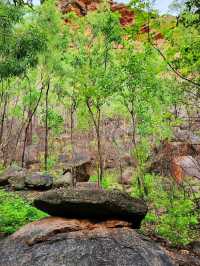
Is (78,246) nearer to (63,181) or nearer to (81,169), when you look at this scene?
(63,181)

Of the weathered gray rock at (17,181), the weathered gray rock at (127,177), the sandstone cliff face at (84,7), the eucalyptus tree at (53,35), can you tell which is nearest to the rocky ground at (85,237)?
the weathered gray rock at (17,181)

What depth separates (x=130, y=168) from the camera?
27.5 m

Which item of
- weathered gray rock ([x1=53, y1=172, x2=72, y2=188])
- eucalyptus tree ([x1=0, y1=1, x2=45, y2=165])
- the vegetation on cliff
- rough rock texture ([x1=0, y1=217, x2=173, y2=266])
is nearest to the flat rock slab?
rough rock texture ([x1=0, y1=217, x2=173, y2=266])

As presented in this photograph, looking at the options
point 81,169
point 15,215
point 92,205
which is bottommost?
point 15,215

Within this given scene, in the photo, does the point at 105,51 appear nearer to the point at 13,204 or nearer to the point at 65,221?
the point at 13,204

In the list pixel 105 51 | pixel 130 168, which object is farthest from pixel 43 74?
pixel 130 168

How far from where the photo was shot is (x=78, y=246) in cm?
790

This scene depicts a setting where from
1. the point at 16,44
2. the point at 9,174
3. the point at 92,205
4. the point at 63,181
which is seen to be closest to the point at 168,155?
the point at 63,181

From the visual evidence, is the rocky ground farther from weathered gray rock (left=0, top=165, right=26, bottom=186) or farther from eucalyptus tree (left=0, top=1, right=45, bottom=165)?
weathered gray rock (left=0, top=165, right=26, bottom=186)

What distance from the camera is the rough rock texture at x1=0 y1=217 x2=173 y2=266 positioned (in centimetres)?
768

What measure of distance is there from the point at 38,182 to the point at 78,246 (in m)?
11.0

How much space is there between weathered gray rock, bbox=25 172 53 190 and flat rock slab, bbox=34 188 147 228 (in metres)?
9.27

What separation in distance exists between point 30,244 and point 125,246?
2075 millimetres

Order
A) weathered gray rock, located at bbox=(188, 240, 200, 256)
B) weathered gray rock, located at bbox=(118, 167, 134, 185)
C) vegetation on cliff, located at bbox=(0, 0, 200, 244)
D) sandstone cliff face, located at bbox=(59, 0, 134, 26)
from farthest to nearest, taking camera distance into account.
→ sandstone cliff face, located at bbox=(59, 0, 134, 26) → weathered gray rock, located at bbox=(118, 167, 134, 185) → weathered gray rock, located at bbox=(188, 240, 200, 256) → vegetation on cliff, located at bbox=(0, 0, 200, 244)
